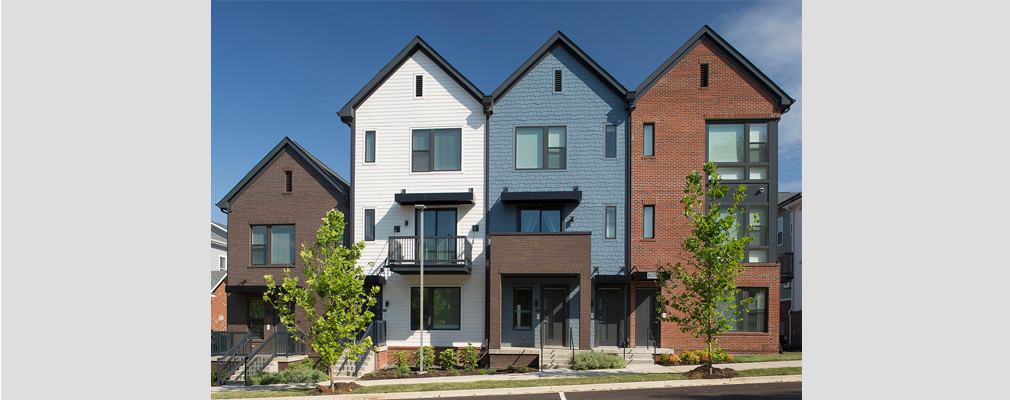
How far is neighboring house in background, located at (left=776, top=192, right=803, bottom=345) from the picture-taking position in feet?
83.9

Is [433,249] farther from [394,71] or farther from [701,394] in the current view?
[701,394]

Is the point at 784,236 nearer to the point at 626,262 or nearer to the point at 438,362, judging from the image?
the point at 626,262

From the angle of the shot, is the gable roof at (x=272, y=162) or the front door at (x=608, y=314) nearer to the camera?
the front door at (x=608, y=314)

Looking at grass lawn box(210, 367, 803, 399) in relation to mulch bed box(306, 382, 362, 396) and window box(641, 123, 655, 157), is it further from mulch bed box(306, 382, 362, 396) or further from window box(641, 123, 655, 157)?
window box(641, 123, 655, 157)

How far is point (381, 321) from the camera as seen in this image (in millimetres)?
20516

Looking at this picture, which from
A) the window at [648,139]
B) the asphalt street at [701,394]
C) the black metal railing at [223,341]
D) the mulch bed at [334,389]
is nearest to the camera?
the asphalt street at [701,394]

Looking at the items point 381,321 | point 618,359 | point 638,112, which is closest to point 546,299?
point 618,359

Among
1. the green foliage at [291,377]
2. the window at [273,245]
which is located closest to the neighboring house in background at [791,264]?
the green foliage at [291,377]

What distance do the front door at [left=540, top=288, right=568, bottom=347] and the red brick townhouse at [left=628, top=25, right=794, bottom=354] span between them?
2250 millimetres

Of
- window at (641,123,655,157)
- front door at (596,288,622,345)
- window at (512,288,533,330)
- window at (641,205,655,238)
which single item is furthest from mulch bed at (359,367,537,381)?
window at (641,123,655,157)

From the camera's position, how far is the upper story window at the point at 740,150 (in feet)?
65.4

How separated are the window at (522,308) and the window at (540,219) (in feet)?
6.92

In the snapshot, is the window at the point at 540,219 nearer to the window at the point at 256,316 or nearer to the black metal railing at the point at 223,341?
the window at the point at 256,316

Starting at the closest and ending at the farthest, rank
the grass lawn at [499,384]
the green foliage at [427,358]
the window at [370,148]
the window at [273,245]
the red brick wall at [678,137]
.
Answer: the grass lawn at [499,384]
the green foliage at [427,358]
the red brick wall at [678,137]
the window at [370,148]
the window at [273,245]
